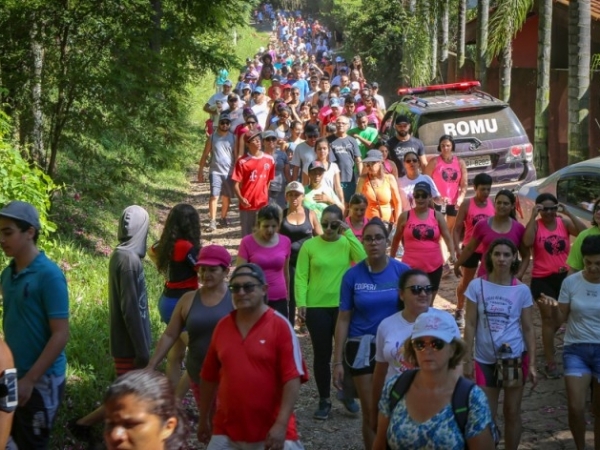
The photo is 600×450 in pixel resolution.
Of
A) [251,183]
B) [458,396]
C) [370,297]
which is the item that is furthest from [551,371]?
[251,183]

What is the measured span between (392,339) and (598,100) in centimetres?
1305

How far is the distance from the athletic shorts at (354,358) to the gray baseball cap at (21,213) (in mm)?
2398

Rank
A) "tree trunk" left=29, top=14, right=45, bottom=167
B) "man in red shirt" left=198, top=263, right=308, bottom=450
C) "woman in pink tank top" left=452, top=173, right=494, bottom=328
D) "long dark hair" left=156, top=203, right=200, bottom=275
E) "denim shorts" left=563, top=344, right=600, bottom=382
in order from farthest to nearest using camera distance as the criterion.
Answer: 1. "tree trunk" left=29, top=14, right=45, bottom=167
2. "woman in pink tank top" left=452, top=173, right=494, bottom=328
3. "long dark hair" left=156, top=203, right=200, bottom=275
4. "denim shorts" left=563, top=344, right=600, bottom=382
5. "man in red shirt" left=198, top=263, right=308, bottom=450

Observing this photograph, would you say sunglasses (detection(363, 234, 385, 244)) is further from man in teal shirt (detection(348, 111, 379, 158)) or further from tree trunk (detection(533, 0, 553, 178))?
tree trunk (detection(533, 0, 553, 178))

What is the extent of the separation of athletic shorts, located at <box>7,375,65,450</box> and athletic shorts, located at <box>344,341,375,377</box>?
86.4 inches

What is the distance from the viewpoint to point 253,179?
13.6m

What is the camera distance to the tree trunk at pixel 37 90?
41.0 ft


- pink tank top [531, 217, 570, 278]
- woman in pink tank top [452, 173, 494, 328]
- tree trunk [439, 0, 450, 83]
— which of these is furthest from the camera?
tree trunk [439, 0, 450, 83]

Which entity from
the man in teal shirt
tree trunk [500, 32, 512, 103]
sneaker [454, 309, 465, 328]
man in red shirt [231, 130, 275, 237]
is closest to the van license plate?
the man in teal shirt

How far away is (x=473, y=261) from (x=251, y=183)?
3.92 m

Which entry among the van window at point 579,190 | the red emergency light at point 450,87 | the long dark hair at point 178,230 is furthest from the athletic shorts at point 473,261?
the red emergency light at point 450,87

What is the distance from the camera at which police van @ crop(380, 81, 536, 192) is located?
14.5 m

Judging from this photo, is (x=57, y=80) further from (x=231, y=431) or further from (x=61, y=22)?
(x=231, y=431)

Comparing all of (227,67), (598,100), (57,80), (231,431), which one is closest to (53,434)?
(231,431)
